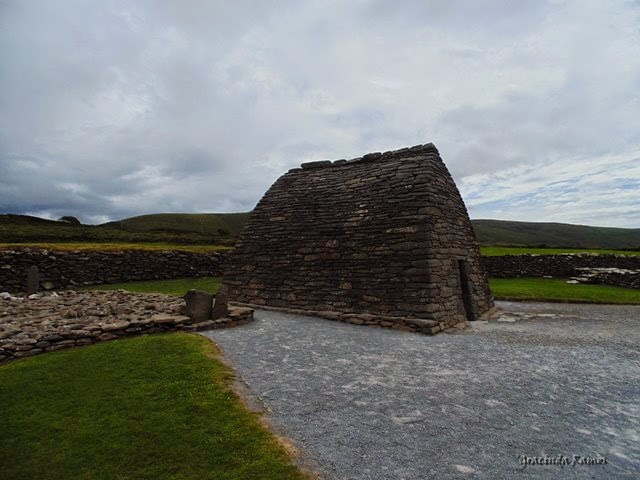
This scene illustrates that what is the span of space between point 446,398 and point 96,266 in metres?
21.9

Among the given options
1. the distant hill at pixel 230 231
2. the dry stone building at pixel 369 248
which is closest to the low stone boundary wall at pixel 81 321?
the dry stone building at pixel 369 248

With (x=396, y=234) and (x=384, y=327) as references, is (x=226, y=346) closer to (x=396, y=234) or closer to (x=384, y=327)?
(x=384, y=327)

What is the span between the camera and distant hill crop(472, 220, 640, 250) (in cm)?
12631

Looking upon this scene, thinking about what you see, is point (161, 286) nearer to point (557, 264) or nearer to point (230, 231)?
point (557, 264)

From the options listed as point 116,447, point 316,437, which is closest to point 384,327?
point 316,437

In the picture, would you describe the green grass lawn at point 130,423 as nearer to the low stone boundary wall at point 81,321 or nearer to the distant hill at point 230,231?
the low stone boundary wall at point 81,321

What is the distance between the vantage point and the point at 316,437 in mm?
4633

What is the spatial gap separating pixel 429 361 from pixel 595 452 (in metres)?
3.65

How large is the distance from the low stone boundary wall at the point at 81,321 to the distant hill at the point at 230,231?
22.9 meters

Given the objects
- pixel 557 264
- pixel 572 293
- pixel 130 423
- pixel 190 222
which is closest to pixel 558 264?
pixel 557 264

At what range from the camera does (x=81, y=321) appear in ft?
33.6

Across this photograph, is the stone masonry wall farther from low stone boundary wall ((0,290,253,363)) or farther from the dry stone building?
low stone boundary wall ((0,290,253,363))

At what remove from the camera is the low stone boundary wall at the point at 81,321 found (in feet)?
27.8

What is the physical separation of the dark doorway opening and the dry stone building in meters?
0.04
